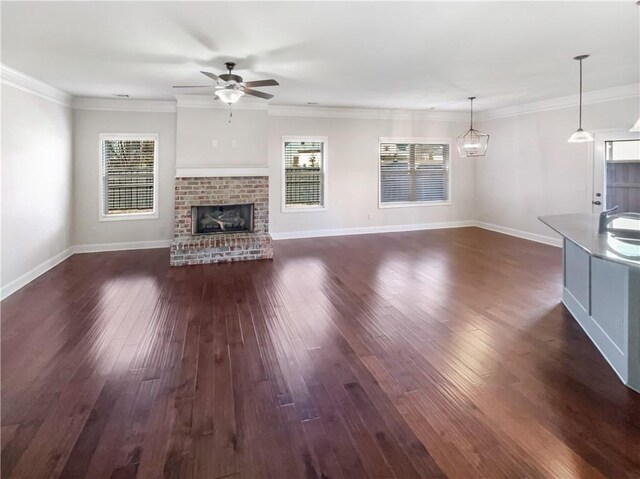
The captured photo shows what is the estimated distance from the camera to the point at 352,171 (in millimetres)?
8281

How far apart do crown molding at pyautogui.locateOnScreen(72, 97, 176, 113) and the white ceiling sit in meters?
0.73

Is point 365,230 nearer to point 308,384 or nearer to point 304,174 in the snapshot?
point 304,174

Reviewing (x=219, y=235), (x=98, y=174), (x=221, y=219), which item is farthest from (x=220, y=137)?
(x=98, y=174)

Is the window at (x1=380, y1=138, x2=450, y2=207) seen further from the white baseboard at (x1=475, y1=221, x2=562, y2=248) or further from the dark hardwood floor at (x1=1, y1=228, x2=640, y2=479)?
the dark hardwood floor at (x1=1, y1=228, x2=640, y2=479)

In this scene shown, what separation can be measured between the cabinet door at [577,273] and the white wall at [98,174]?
651 cm

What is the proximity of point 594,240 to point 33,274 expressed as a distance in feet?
21.4

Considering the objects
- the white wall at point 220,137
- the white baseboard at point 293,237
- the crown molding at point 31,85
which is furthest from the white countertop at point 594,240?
the crown molding at point 31,85

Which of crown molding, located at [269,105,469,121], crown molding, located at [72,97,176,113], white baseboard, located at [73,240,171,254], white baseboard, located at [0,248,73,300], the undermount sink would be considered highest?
crown molding, located at [269,105,469,121]

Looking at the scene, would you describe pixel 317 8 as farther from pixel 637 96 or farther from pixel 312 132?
pixel 637 96

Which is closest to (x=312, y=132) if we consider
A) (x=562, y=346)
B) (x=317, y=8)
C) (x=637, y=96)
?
(x=317, y=8)

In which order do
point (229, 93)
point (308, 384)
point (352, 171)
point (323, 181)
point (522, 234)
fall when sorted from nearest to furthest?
point (308, 384) → point (229, 93) → point (522, 234) → point (323, 181) → point (352, 171)

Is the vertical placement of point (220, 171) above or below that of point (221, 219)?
above

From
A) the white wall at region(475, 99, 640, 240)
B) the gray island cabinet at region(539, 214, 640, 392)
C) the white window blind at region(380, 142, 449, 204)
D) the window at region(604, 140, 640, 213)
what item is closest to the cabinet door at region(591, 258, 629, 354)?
the gray island cabinet at region(539, 214, 640, 392)

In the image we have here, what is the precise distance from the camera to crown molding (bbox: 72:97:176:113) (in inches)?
256
